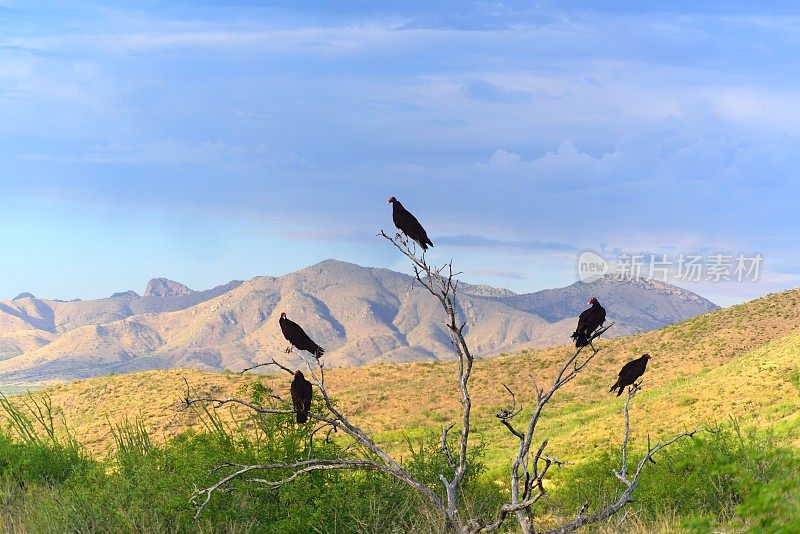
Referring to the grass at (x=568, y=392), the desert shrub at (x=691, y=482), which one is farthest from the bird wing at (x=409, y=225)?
the grass at (x=568, y=392)

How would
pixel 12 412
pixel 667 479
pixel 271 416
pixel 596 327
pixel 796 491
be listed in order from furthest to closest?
pixel 12 412 → pixel 667 479 → pixel 271 416 → pixel 596 327 → pixel 796 491

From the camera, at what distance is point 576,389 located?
6612 cm

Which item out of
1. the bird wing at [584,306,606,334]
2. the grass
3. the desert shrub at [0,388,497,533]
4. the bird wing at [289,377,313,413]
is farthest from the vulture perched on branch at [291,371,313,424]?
the grass

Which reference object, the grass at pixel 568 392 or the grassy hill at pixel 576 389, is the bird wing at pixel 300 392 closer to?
the grass at pixel 568 392

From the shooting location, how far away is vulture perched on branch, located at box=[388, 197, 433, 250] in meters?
9.40

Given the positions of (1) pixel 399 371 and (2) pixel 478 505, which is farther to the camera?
(1) pixel 399 371

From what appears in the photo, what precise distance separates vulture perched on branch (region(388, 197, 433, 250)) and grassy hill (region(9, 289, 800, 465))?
105ft

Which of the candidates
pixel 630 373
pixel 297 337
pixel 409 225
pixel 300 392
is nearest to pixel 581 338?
pixel 630 373

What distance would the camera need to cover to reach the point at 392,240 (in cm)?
856

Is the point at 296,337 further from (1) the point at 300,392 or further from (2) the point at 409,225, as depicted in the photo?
(2) the point at 409,225

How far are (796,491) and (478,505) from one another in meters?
7.19

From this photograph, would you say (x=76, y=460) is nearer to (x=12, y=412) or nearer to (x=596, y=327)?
(x=12, y=412)

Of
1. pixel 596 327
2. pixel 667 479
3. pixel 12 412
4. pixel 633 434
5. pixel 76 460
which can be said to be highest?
pixel 596 327

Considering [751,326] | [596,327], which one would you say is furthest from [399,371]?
[596,327]
